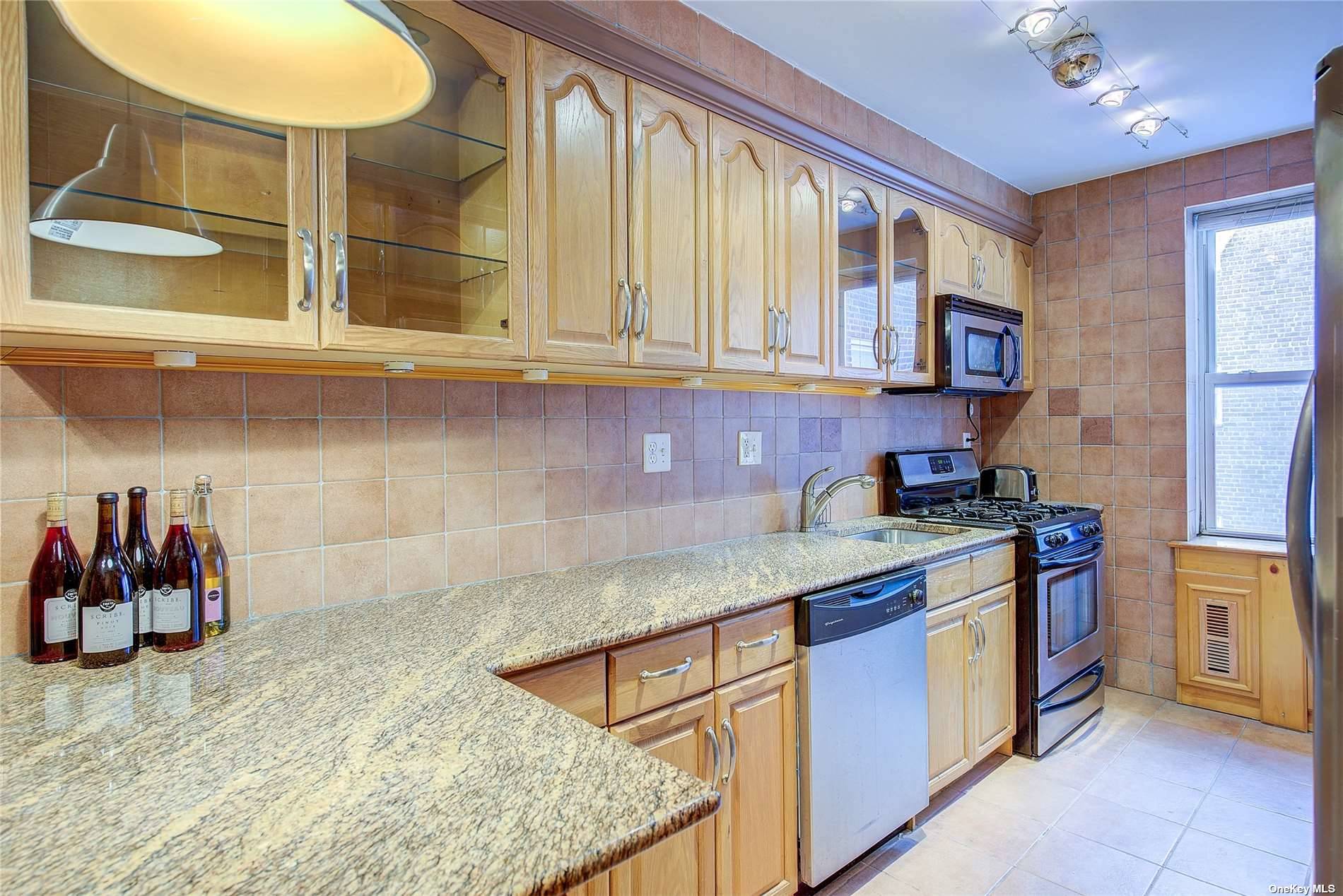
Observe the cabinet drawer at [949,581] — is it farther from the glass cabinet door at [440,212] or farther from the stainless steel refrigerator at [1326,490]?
the glass cabinet door at [440,212]

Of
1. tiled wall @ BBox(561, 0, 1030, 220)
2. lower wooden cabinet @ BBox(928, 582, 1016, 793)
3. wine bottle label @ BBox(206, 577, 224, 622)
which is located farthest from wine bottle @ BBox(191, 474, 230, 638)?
lower wooden cabinet @ BBox(928, 582, 1016, 793)

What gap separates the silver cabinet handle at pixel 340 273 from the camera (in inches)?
49.7

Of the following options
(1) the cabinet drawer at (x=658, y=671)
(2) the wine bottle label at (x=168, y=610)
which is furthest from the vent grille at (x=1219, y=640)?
(2) the wine bottle label at (x=168, y=610)

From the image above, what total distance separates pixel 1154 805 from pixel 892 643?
4.00 ft

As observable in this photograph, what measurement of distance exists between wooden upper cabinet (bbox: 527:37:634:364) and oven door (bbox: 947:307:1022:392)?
66.2 inches

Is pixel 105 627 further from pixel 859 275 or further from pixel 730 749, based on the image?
pixel 859 275

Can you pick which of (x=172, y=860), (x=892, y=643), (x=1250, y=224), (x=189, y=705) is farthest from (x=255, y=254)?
(x=1250, y=224)

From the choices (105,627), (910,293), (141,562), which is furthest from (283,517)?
(910,293)

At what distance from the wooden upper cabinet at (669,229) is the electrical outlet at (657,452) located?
1.22ft

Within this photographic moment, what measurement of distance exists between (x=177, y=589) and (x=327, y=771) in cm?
66

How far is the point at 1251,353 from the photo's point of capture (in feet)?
9.87

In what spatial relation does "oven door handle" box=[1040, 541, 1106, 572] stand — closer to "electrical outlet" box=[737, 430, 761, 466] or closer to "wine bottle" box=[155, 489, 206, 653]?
"electrical outlet" box=[737, 430, 761, 466]

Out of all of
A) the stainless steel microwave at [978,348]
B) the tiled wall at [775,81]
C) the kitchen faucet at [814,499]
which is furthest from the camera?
the stainless steel microwave at [978,348]

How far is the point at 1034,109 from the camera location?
2.55 meters
